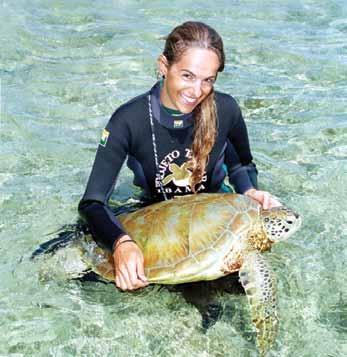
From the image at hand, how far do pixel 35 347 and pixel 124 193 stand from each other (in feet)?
6.15

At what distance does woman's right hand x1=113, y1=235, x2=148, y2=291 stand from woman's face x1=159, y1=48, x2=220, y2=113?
945 millimetres

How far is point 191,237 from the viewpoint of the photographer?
3.58m

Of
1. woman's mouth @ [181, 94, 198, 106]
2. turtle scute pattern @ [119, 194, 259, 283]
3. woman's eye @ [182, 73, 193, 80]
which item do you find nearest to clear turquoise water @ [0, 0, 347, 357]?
turtle scute pattern @ [119, 194, 259, 283]

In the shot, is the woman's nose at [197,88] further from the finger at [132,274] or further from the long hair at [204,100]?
the finger at [132,274]

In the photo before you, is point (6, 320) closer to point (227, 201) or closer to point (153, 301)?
point (153, 301)

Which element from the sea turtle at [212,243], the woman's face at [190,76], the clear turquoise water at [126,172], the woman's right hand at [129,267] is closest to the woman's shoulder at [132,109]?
the woman's face at [190,76]

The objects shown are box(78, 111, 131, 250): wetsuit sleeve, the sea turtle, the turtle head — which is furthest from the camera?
the turtle head

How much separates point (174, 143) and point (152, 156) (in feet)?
0.55

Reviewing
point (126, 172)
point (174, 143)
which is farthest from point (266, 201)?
point (126, 172)

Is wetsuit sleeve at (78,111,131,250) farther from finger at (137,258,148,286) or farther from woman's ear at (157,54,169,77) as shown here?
woman's ear at (157,54,169,77)

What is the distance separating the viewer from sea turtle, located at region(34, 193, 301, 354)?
350 cm

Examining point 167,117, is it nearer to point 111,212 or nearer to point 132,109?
point 132,109

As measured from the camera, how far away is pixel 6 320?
3.61 m

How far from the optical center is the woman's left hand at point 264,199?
394cm
